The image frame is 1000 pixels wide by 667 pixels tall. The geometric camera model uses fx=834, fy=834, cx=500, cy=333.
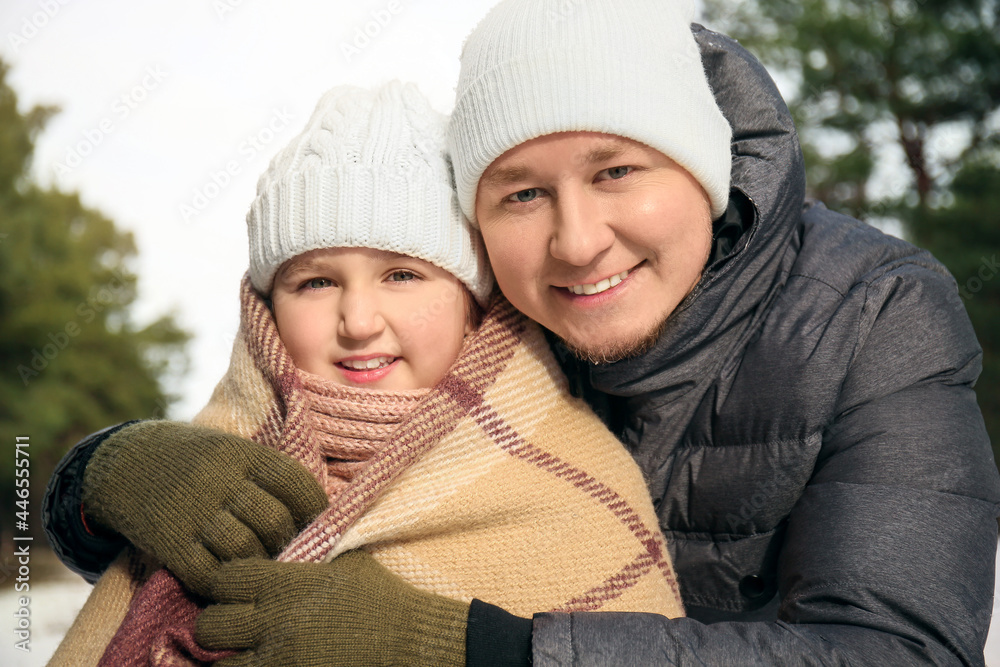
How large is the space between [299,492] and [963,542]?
131cm

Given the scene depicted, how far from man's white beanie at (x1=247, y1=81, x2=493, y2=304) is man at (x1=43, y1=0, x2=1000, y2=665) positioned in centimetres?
10

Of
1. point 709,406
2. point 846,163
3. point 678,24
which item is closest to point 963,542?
point 709,406

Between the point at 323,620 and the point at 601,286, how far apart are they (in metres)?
0.89

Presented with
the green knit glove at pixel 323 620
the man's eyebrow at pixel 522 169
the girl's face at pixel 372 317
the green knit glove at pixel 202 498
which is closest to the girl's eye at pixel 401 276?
the girl's face at pixel 372 317

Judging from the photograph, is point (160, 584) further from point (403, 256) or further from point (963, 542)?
point (963, 542)

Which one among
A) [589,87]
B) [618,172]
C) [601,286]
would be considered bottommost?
[601,286]

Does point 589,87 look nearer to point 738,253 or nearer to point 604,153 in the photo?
point 604,153

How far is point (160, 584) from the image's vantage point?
1.65 metres

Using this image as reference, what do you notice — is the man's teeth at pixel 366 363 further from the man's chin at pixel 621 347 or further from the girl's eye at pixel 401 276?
the man's chin at pixel 621 347

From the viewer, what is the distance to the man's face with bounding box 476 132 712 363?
5.78 ft

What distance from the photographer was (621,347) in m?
1.85

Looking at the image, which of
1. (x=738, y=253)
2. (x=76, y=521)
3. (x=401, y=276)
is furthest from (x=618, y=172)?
(x=76, y=521)

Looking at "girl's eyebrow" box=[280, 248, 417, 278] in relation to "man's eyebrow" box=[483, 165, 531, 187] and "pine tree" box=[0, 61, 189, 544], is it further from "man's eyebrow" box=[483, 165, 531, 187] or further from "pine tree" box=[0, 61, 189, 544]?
"pine tree" box=[0, 61, 189, 544]

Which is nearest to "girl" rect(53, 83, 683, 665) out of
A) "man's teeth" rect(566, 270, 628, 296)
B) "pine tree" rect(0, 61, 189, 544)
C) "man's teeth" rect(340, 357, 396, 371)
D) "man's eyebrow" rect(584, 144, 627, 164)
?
"man's teeth" rect(340, 357, 396, 371)
